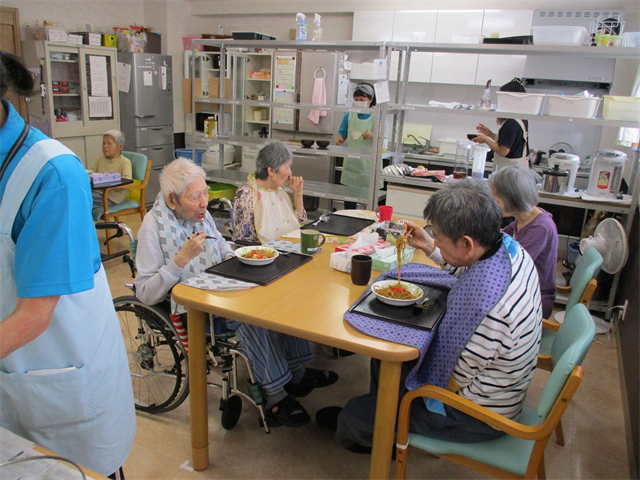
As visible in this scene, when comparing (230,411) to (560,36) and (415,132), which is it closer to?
(560,36)

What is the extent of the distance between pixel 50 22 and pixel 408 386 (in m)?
6.10

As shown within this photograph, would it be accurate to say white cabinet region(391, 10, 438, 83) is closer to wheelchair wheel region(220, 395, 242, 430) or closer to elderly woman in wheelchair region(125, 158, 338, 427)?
Result: elderly woman in wheelchair region(125, 158, 338, 427)

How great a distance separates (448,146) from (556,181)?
209cm

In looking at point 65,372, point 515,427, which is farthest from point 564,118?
point 65,372

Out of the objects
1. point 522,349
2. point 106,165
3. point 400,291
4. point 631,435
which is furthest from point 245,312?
point 106,165

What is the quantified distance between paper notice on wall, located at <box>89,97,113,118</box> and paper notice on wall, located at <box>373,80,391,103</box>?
3.73 metres

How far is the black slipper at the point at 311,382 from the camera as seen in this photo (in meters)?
2.31

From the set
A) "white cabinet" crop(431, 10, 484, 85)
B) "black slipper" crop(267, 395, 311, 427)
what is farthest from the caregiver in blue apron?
"white cabinet" crop(431, 10, 484, 85)

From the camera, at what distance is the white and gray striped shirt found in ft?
4.60

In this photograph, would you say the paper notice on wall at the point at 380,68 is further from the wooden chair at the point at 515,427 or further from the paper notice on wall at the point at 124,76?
the paper notice on wall at the point at 124,76

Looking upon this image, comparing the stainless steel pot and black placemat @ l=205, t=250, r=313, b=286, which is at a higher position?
the stainless steel pot

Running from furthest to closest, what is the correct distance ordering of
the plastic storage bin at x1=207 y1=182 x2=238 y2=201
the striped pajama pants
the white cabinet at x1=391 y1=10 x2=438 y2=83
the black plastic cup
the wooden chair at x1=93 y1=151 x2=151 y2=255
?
the white cabinet at x1=391 y1=10 x2=438 y2=83 → the plastic storage bin at x1=207 y1=182 x2=238 y2=201 → the wooden chair at x1=93 y1=151 x2=151 y2=255 → the striped pajama pants → the black plastic cup

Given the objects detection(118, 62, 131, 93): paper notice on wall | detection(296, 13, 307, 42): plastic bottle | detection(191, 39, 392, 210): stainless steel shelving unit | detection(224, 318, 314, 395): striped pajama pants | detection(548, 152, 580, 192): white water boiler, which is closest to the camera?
detection(224, 318, 314, 395): striped pajama pants

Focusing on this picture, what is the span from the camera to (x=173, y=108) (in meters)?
→ 6.79
